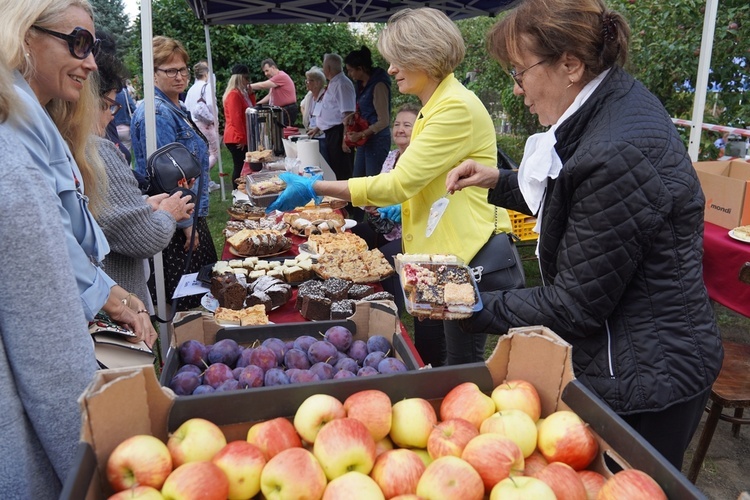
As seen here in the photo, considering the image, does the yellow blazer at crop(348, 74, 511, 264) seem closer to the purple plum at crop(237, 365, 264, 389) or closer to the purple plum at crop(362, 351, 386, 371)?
the purple plum at crop(362, 351, 386, 371)

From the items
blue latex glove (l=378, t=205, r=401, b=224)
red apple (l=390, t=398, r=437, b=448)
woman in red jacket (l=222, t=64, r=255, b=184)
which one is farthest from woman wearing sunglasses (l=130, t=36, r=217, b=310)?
woman in red jacket (l=222, t=64, r=255, b=184)

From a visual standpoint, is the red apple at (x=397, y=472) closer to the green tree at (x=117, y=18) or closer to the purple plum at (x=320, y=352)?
the purple plum at (x=320, y=352)

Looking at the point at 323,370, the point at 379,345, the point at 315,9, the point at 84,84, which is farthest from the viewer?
the point at 315,9

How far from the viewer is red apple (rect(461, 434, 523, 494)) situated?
1023mm

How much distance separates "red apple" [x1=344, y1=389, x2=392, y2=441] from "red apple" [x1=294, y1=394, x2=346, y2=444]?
30 millimetres

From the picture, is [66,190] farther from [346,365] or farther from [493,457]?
[493,457]

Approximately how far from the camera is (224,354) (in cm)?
175

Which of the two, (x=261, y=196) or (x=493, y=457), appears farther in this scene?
(x=261, y=196)

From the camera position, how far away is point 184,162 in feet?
9.68

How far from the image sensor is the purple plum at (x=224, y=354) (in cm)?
175

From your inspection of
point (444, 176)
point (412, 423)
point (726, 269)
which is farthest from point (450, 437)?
point (726, 269)

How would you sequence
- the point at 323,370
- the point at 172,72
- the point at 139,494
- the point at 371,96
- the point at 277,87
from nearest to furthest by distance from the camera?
the point at 139,494 → the point at 323,370 → the point at 172,72 → the point at 371,96 → the point at 277,87

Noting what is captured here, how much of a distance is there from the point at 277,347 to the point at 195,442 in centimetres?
70

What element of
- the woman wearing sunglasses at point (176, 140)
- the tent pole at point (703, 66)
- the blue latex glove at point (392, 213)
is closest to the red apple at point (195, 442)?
the woman wearing sunglasses at point (176, 140)
